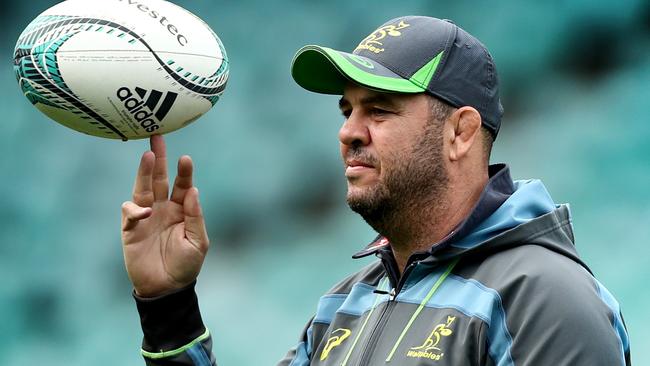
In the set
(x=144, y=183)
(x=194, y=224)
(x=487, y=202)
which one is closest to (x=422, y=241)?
(x=487, y=202)

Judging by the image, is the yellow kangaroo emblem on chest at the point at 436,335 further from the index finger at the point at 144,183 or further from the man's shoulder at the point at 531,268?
the index finger at the point at 144,183

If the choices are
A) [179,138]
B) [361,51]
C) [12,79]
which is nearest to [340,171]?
[179,138]

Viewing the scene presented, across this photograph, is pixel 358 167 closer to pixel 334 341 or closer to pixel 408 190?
pixel 408 190

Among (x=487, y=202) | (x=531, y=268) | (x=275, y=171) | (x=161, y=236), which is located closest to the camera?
(x=531, y=268)

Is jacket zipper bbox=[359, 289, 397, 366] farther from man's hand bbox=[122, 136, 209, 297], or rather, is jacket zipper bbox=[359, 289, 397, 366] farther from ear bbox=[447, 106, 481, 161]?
man's hand bbox=[122, 136, 209, 297]

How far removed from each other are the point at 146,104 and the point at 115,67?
0.37 feet

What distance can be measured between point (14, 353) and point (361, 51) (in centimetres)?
279

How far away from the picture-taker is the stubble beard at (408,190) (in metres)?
2.52

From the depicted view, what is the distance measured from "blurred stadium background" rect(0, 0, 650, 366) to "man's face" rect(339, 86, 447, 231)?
6.79ft

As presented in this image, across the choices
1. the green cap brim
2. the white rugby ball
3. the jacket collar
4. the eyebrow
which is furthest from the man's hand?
the jacket collar

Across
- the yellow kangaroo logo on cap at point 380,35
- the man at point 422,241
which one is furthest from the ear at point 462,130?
the yellow kangaroo logo on cap at point 380,35

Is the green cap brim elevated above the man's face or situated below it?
above

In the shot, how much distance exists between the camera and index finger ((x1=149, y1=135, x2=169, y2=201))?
275 centimetres

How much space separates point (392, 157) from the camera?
99.2 inches
